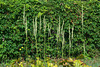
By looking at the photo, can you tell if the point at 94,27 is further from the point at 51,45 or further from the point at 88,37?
the point at 51,45

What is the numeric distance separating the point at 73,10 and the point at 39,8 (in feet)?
5.12

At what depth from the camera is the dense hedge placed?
18.8 ft

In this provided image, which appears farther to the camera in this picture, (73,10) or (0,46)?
(73,10)

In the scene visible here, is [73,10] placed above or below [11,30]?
above

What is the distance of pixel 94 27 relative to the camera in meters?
6.39

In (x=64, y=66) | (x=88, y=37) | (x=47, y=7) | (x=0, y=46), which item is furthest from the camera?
(x=88, y=37)

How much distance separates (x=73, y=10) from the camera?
6305mm

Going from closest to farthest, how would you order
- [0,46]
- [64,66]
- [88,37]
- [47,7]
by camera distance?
1. [64,66]
2. [0,46]
3. [47,7]
4. [88,37]

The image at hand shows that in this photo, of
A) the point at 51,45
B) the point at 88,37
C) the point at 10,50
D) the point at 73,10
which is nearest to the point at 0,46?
the point at 10,50

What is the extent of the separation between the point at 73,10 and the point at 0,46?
3526mm

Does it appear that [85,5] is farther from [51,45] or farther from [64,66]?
[64,66]

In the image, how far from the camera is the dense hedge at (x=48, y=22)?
5.73 metres

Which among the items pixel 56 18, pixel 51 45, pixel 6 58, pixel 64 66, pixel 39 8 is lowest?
pixel 6 58

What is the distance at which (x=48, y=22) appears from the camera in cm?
601
